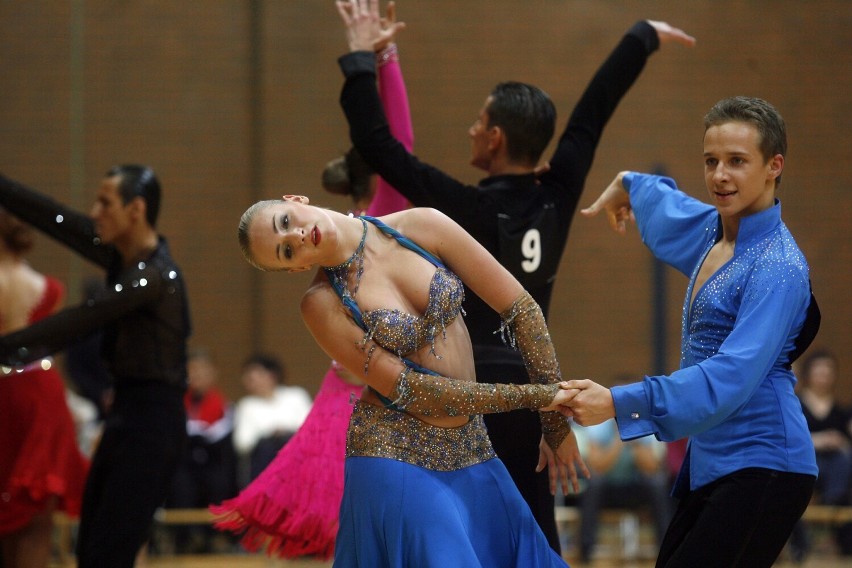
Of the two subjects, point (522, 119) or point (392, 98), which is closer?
point (522, 119)

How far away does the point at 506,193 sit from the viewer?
10.6 feet

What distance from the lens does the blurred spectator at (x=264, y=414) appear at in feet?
24.0

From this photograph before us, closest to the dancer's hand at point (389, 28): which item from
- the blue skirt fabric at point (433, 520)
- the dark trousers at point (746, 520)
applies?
the blue skirt fabric at point (433, 520)

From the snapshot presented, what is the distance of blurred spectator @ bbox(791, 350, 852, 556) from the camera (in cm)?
729

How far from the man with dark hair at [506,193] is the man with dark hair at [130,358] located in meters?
0.96

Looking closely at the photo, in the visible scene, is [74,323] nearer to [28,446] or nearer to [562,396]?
[28,446]

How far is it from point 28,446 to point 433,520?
257 centimetres

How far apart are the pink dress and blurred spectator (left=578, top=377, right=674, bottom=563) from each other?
395 centimetres

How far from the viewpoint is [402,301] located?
2502 millimetres

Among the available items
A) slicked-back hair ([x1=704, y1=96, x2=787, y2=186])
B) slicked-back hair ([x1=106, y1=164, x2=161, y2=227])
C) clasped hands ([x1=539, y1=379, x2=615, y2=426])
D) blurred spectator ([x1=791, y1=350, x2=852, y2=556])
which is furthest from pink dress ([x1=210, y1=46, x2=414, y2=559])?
blurred spectator ([x1=791, y1=350, x2=852, y2=556])

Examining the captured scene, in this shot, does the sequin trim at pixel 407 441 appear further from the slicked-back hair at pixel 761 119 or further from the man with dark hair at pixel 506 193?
the slicked-back hair at pixel 761 119

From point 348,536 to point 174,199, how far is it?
7.02m

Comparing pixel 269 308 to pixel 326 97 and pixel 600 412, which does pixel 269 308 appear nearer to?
pixel 326 97

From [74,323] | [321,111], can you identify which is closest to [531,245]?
[74,323]
